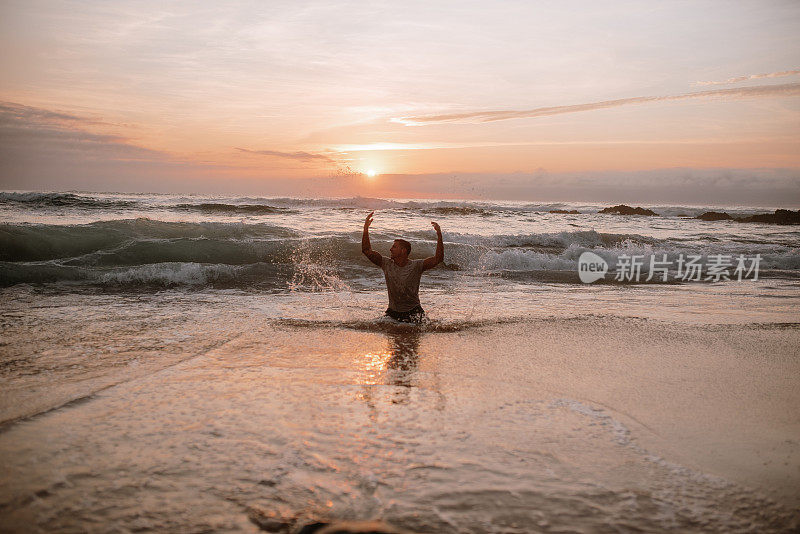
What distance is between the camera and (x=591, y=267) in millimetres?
15562

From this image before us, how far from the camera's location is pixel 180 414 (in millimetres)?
3830

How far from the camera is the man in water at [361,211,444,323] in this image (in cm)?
737

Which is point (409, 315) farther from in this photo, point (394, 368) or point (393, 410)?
point (393, 410)

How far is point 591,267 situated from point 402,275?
9922mm

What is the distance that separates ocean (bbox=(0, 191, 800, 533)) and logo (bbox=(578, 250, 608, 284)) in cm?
278

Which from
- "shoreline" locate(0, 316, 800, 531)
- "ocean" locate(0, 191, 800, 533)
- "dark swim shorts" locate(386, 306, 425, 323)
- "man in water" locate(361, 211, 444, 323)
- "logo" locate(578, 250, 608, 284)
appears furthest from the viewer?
"logo" locate(578, 250, 608, 284)

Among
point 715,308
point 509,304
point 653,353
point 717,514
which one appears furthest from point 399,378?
point 715,308

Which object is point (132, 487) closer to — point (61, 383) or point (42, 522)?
point (42, 522)

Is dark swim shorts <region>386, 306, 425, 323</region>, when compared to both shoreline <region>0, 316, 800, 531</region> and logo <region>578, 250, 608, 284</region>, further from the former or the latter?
logo <region>578, 250, 608, 284</region>

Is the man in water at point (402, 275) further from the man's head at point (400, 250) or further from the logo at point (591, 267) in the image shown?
the logo at point (591, 267)

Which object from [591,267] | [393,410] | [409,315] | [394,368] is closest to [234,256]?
[409,315]

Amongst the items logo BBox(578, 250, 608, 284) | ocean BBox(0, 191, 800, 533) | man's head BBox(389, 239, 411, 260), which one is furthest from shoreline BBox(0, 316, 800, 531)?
logo BBox(578, 250, 608, 284)

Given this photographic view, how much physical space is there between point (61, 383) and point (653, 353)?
20.2 feet

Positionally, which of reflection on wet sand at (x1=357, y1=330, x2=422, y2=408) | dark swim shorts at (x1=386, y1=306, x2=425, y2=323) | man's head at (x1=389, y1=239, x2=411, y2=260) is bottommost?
reflection on wet sand at (x1=357, y1=330, x2=422, y2=408)
